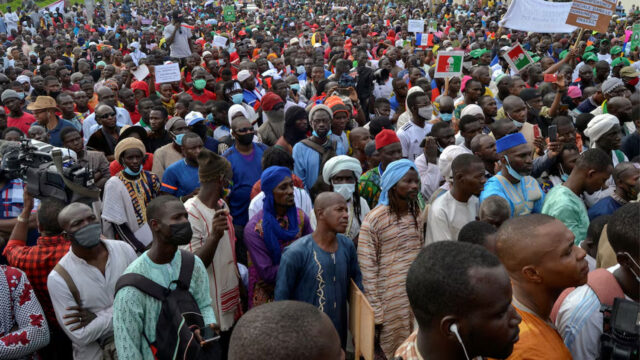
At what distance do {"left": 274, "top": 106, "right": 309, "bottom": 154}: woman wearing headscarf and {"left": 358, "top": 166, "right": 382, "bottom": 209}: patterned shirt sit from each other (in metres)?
1.40

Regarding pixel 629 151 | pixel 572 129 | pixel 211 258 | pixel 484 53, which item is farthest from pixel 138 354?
pixel 484 53

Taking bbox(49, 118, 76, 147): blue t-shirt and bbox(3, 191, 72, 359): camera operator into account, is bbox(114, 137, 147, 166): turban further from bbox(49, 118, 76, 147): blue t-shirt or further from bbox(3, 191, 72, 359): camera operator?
bbox(49, 118, 76, 147): blue t-shirt

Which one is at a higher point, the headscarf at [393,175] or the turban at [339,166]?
the headscarf at [393,175]

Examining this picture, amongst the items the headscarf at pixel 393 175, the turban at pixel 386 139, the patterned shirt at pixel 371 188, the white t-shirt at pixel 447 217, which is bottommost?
the patterned shirt at pixel 371 188

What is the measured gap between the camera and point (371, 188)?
199 inches

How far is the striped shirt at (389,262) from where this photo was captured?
3883 millimetres

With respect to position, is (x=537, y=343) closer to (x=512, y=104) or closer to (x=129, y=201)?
(x=129, y=201)

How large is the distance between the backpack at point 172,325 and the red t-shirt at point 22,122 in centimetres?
599

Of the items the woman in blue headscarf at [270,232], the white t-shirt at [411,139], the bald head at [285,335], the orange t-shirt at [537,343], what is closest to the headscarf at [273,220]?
the woman in blue headscarf at [270,232]

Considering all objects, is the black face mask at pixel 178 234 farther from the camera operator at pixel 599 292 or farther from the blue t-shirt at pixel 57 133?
the blue t-shirt at pixel 57 133

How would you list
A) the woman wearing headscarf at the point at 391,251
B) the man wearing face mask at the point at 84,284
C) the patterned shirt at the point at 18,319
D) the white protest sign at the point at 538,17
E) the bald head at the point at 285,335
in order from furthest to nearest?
the white protest sign at the point at 538,17, the woman wearing headscarf at the point at 391,251, the man wearing face mask at the point at 84,284, the patterned shirt at the point at 18,319, the bald head at the point at 285,335

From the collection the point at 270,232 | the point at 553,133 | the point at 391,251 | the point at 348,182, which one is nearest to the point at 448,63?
the point at 553,133

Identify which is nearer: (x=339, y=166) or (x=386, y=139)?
(x=339, y=166)

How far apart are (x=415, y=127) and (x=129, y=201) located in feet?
11.9
